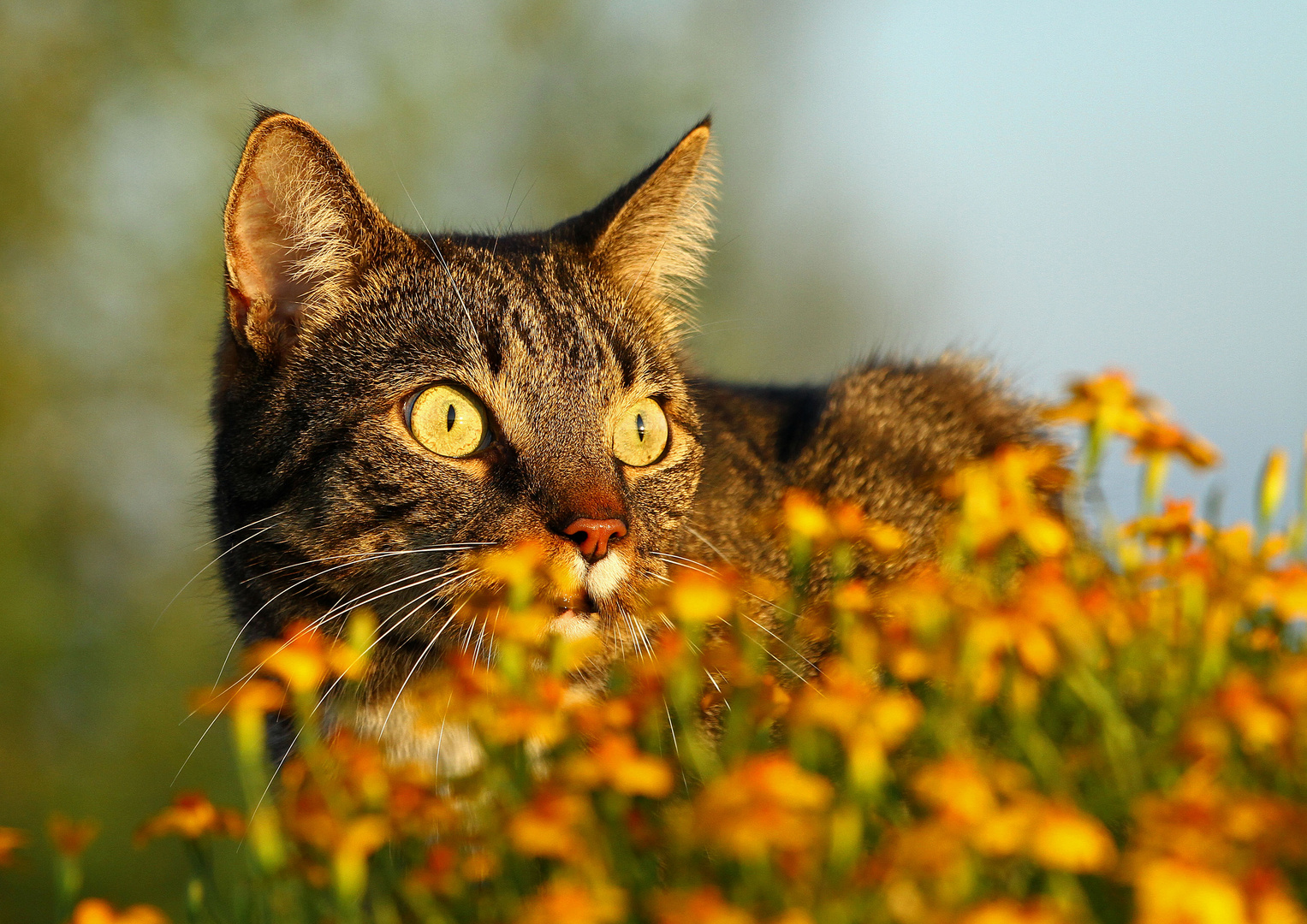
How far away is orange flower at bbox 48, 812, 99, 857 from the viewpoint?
1.53 meters

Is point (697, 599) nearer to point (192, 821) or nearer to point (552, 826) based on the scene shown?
point (552, 826)

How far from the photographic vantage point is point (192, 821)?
5.01 ft

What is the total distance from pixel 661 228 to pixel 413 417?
109 cm

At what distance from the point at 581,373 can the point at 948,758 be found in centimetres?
166

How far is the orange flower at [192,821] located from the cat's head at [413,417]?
710 mm

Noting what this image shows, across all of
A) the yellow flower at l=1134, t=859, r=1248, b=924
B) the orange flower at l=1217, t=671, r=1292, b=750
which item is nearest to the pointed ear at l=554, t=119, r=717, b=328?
the orange flower at l=1217, t=671, r=1292, b=750

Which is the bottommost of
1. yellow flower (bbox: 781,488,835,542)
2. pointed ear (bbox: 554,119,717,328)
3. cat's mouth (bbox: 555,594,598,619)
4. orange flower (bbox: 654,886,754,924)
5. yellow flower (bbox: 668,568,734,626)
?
orange flower (bbox: 654,886,754,924)

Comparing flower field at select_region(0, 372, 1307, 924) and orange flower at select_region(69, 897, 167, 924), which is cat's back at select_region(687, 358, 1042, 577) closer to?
flower field at select_region(0, 372, 1307, 924)

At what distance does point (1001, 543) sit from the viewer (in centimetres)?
171

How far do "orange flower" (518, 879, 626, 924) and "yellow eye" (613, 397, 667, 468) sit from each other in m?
1.57

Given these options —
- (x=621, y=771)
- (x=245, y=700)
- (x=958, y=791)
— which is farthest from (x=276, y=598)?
(x=958, y=791)

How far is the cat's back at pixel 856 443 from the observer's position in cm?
319

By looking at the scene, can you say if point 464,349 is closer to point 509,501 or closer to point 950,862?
point 509,501

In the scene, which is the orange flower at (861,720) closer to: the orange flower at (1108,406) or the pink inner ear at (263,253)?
the orange flower at (1108,406)
